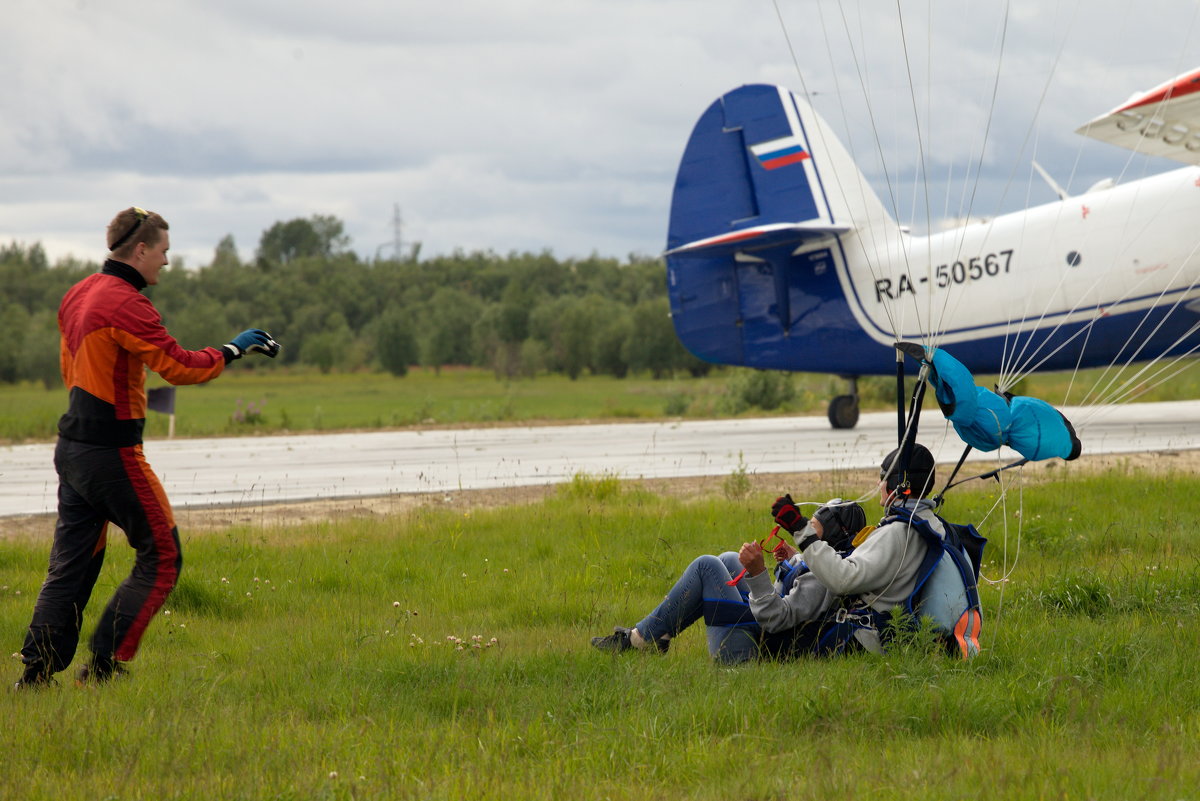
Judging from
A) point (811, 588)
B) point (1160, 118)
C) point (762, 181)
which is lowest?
point (811, 588)

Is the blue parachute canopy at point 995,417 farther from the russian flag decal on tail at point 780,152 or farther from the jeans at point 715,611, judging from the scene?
the russian flag decal on tail at point 780,152

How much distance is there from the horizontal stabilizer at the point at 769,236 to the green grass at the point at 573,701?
40.2 feet

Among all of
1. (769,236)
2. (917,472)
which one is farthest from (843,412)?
(917,472)

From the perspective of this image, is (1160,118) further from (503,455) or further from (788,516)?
(503,455)

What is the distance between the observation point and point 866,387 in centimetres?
3266

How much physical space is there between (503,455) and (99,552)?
1204cm

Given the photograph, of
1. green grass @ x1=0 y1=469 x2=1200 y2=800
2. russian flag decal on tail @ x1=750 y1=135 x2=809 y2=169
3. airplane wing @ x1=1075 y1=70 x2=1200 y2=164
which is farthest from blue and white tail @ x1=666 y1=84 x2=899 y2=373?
green grass @ x1=0 y1=469 x2=1200 y2=800

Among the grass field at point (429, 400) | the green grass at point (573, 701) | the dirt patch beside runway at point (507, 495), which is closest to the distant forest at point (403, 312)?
the grass field at point (429, 400)

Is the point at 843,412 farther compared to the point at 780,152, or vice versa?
the point at 780,152

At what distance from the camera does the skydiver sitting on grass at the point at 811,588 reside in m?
4.50

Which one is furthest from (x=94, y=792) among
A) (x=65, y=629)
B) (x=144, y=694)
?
(x=65, y=629)

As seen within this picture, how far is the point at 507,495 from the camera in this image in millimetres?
11938

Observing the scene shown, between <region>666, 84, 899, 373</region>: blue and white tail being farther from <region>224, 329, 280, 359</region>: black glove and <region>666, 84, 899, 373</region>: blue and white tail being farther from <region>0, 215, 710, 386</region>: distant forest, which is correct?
<region>0, 215, 710, 386</region>: distant forest

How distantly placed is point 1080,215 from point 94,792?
53.8 ft
